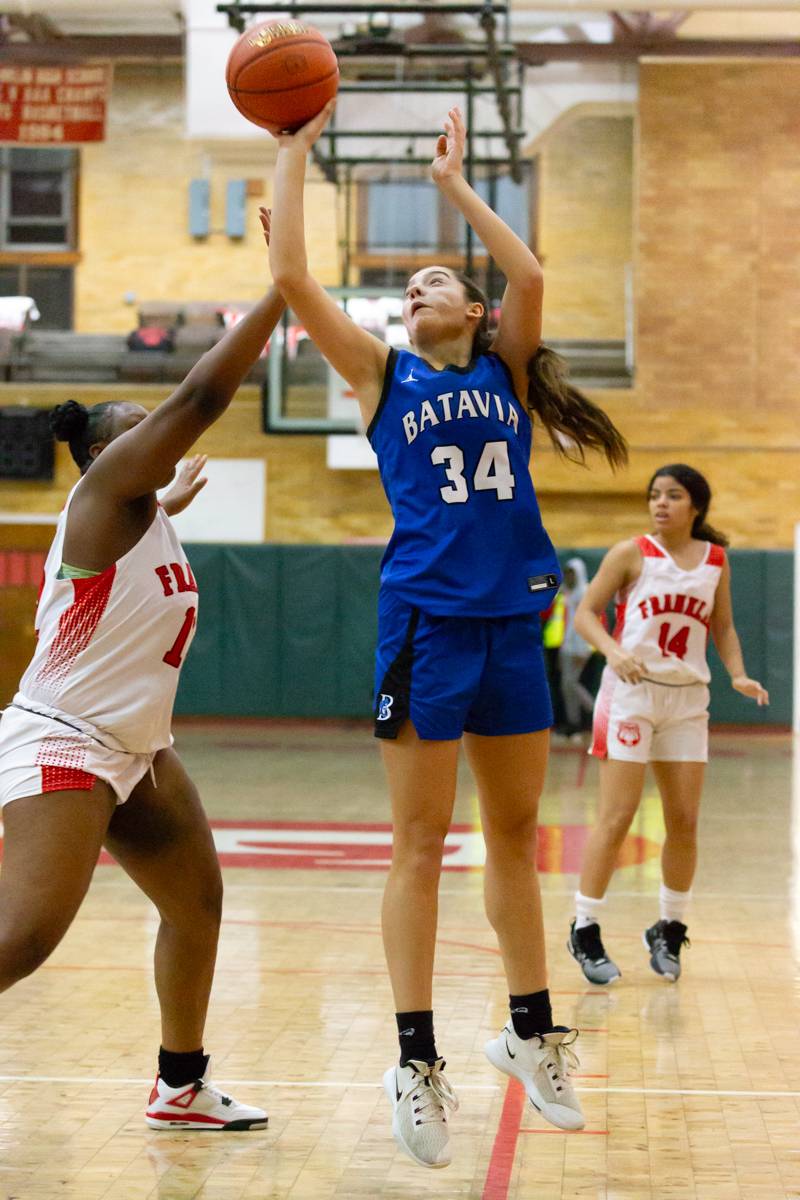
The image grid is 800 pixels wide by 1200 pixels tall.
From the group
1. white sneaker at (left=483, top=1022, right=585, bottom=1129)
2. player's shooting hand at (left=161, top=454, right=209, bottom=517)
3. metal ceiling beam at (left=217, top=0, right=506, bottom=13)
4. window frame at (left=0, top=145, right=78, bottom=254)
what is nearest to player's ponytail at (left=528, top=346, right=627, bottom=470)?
player's shooting hand at (left=161, top=454, right=209, bottom=517)

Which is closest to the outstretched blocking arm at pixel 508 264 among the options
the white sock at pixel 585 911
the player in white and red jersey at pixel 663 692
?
the player in white and red jersey at pixel 663 692

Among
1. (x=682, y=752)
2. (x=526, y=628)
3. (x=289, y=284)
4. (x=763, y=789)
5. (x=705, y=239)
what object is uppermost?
(x=705, y=239)

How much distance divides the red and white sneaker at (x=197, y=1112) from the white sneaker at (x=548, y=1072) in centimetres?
72

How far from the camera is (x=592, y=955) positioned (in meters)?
5.64

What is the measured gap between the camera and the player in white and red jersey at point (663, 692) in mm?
5695

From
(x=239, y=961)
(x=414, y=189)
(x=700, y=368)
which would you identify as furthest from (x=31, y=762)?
(x=414, y=189)

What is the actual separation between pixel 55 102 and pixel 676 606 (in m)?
12.0

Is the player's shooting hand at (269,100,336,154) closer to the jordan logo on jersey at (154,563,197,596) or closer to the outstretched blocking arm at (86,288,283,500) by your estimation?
the outstretched blocking arm at (86,288,283,500)

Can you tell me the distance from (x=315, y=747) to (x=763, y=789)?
4.52 m

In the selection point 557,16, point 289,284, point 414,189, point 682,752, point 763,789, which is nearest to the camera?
point 289,284

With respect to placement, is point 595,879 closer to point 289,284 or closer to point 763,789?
point 289,284

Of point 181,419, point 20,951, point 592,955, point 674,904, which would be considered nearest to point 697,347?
point 674,904

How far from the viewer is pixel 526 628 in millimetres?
3523

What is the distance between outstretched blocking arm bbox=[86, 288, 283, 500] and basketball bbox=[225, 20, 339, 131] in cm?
45
